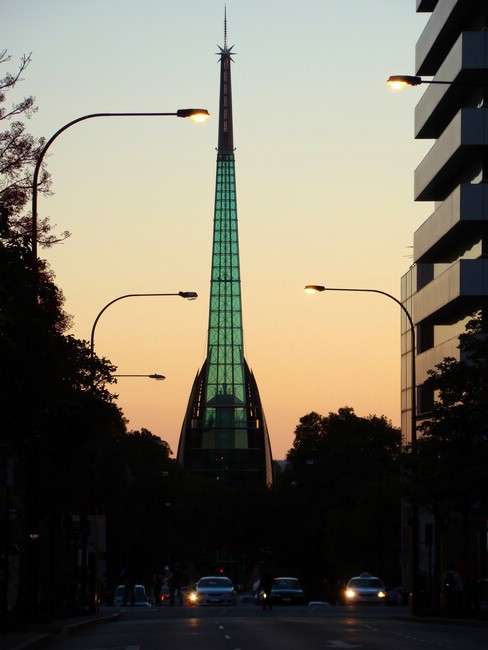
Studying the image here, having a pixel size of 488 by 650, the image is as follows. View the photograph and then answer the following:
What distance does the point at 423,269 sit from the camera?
76062 millimetres

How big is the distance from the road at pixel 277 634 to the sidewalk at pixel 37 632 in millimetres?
266

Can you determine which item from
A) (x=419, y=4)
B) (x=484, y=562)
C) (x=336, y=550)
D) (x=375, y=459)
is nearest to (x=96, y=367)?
(x=484, y=562)

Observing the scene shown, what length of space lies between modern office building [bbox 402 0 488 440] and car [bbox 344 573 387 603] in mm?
8130

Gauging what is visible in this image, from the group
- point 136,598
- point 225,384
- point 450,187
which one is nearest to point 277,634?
point 450,187

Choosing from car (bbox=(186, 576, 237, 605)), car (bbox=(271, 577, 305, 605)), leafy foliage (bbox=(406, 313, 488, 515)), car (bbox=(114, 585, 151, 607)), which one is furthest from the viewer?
car (bbox=(114, 585, 151, 607))

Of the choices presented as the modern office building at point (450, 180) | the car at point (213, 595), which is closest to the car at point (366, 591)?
the car at point (213, 595)

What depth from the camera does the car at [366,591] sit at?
63.3 m

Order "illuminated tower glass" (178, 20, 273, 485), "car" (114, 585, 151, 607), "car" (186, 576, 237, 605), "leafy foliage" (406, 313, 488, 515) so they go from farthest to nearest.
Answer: "illuminated tower glass" (178, 20, 273, 485) → "car" (114, 585, 151, 607) → "car" (186, 576, 237, 605) → "leafy foliage" (406, 313, 488, 515)

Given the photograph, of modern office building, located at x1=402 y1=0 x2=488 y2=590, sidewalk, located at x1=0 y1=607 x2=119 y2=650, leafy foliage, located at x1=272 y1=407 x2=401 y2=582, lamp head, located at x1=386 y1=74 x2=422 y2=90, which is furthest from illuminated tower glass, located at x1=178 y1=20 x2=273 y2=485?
lamp head, located at x1=386 y1=74 x2=422 y2=90

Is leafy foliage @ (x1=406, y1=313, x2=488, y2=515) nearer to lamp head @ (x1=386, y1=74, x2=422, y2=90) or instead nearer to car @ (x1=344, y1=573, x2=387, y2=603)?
lamp head @ (x1=386, y1=74, x2=422, y2=90)

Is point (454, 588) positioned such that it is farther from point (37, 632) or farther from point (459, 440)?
point (37, 632)

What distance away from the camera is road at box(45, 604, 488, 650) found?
26.3 meters

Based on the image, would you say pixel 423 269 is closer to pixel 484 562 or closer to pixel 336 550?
pixel 484 562

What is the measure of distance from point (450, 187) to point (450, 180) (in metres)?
1.04
